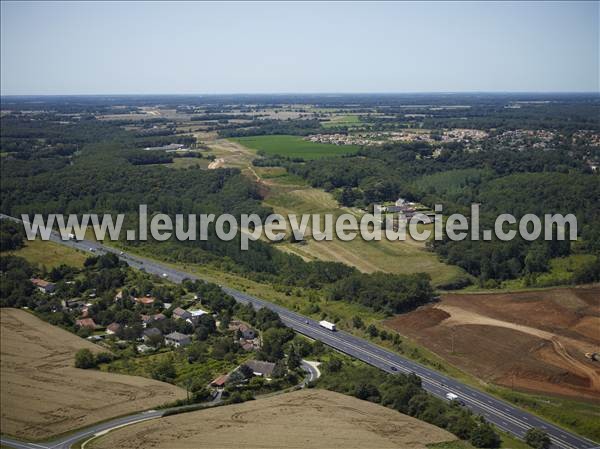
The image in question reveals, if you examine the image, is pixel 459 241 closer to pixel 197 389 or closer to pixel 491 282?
pixel 491 282

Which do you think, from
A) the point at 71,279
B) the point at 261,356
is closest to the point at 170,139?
the point at 71,279

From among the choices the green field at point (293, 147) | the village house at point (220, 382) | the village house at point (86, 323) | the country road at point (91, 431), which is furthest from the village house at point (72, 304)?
the green field at point (293, 147)

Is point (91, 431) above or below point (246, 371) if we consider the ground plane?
below

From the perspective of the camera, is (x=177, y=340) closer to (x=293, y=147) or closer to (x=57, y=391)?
(x=57, y=391)

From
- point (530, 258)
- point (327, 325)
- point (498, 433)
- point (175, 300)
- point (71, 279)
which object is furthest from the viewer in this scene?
point (530, 258)

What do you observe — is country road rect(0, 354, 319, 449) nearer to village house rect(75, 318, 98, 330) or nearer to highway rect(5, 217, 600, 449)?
highway rect(5, 217, 600, 449)

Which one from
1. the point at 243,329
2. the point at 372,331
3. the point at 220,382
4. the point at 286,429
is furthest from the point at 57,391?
the point at 372,331
